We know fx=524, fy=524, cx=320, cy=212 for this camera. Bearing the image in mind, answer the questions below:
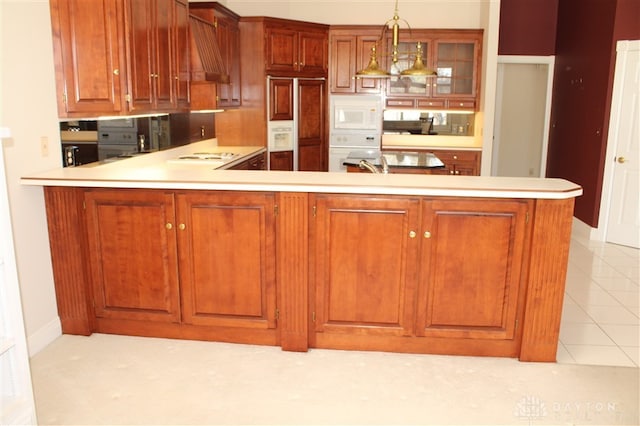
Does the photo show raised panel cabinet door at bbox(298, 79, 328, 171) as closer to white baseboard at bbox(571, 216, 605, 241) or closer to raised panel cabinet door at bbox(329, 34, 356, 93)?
raised panel cabinet door at bbox(329, 34, 356, 93)

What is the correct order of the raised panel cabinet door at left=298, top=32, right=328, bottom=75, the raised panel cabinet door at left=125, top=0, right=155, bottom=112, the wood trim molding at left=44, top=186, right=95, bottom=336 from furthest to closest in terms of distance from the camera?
1. the raised panel cabinet door at left=298, top=32, right=328, bottom=75
2. the raised panel cabinet door at left=125, top=0, right=155, bottom=112
3. the wood trim molding at left=44, top=186, right=95, bottom=336

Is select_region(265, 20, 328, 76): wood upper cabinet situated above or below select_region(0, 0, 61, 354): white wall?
above

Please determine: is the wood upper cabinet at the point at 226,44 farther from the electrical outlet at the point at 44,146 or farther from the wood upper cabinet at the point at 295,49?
the electrical outlet at the point at 44,146

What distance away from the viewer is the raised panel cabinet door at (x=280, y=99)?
609cm

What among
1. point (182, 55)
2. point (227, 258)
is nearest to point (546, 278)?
point (227, 258)

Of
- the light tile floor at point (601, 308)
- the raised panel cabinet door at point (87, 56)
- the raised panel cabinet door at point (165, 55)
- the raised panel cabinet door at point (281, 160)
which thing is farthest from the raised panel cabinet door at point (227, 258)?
the raised panel cabinet door at point (281, 160)

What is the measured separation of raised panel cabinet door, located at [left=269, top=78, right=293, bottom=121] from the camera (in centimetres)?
609

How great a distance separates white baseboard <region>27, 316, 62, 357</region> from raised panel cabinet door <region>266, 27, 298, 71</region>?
389 centimetres

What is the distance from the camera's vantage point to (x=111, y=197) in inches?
114

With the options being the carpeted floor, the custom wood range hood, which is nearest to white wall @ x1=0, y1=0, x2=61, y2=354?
the carpeted floor

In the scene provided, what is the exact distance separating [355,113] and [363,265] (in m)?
4.29

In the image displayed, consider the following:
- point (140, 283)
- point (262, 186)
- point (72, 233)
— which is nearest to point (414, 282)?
point (262, 186)

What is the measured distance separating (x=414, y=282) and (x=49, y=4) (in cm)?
253

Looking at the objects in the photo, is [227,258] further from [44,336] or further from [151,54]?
[151,54]
